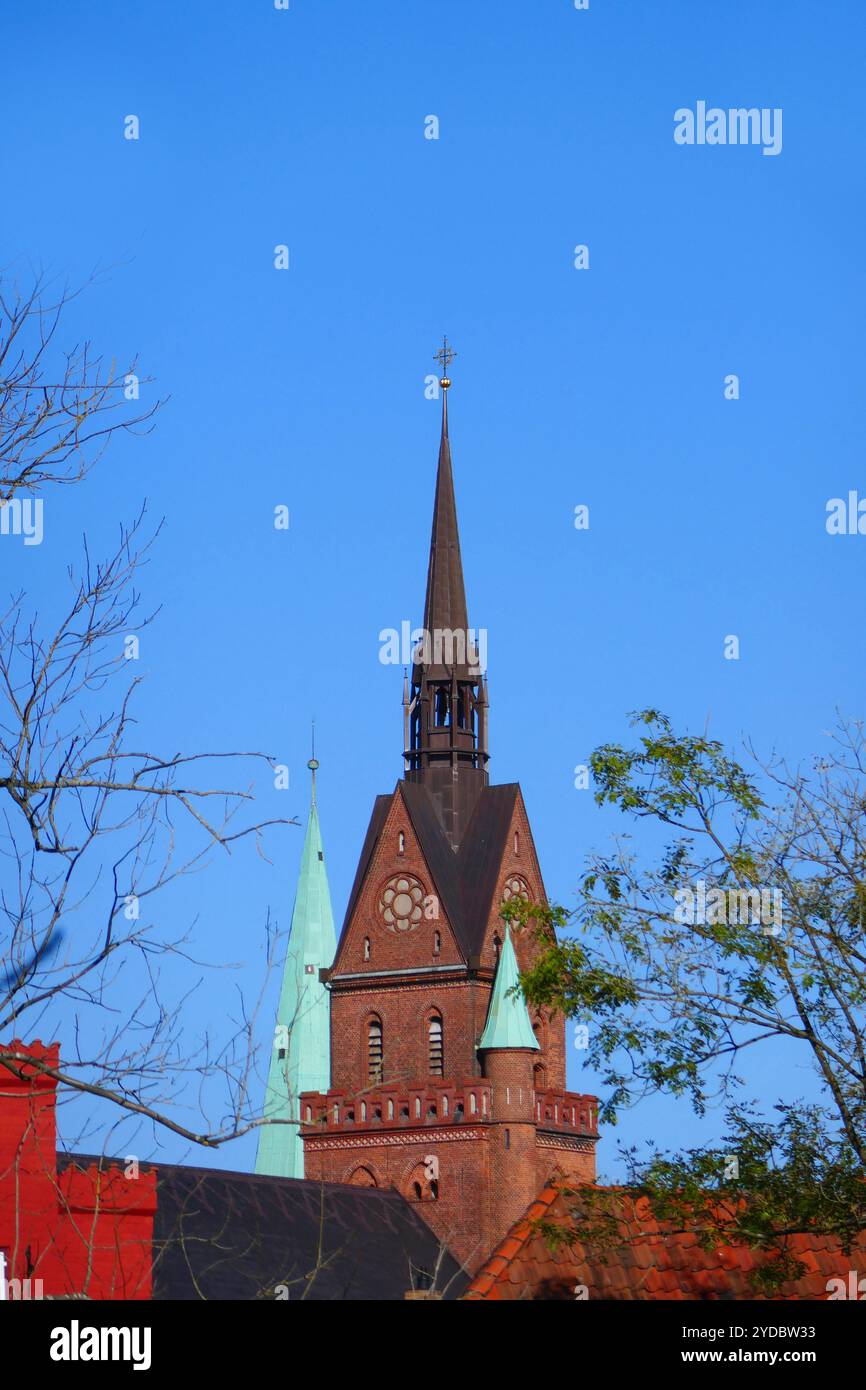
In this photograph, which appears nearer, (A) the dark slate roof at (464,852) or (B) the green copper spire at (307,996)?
(A) the dark slate roof at (464,852)

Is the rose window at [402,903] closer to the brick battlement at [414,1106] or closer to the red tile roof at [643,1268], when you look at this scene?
the brick battlement at [414,1106]

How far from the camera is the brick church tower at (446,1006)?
7238 centimetres

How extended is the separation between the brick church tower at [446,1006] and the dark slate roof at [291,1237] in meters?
1.81

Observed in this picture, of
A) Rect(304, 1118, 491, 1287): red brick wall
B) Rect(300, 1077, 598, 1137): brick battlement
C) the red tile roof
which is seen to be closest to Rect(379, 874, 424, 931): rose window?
Rect(300, 1077, 598, 1137): brick battlement

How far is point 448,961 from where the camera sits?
75.4 metres

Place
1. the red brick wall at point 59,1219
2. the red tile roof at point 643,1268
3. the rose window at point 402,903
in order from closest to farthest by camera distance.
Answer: the red tile roof at point 643,1268 < the red brick wall at point 59,1219 < the rose window at point 402,903

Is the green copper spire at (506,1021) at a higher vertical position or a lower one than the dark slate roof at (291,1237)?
higher

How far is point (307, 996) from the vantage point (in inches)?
3310

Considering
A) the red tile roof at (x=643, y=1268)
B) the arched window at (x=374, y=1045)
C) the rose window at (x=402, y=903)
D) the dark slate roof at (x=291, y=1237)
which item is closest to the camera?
the red tile roof at (x=643, y=1268)

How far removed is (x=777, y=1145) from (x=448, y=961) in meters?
58.4

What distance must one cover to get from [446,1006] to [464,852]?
5.40m

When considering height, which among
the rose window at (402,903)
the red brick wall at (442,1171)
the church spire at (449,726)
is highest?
the church spire at (449,726)

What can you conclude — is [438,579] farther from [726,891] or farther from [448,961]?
[726,891]

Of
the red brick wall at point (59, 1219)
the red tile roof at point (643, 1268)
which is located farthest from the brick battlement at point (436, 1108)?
the red tile roof at point (643, 1268)
